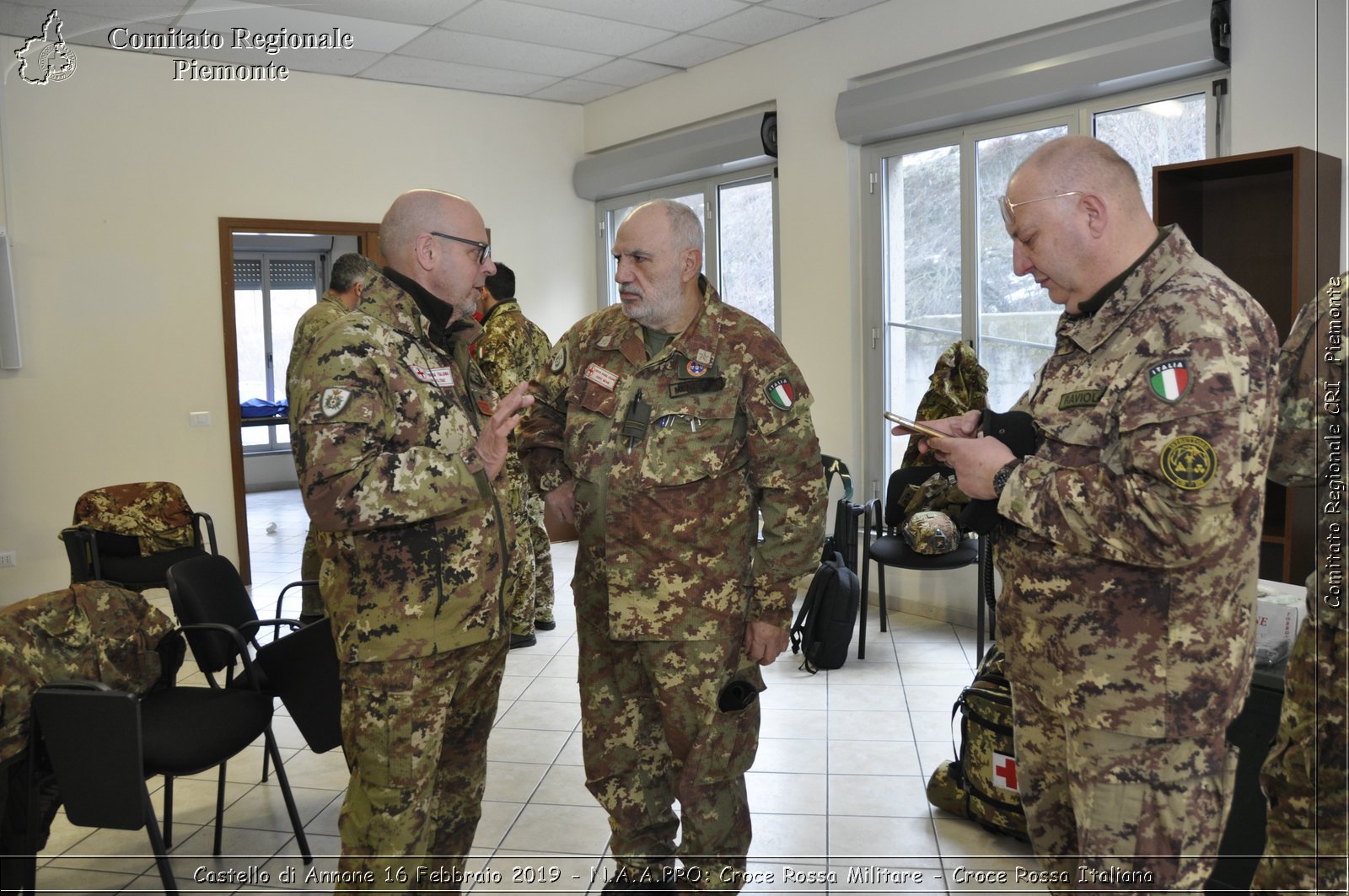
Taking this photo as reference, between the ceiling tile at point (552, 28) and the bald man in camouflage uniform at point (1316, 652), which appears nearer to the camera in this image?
the bald man in camouflage uniform at point (1316, 652)

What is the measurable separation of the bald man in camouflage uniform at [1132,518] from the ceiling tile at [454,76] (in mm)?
5654

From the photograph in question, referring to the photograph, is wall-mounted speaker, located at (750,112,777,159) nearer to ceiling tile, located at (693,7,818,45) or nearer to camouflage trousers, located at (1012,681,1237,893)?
ceiling tile, located at (693,7,818,45)

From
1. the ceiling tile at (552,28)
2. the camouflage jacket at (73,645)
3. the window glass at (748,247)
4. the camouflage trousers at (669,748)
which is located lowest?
the camouflage trousers at (669,748)

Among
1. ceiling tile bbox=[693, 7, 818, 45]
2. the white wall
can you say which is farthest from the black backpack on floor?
the white wall

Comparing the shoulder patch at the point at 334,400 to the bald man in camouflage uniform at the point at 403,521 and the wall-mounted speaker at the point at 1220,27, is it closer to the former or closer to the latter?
the bald man in camouflage uniform at the point at 403,521

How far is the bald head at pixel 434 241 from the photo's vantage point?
220 centimetres

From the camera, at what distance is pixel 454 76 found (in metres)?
6.91

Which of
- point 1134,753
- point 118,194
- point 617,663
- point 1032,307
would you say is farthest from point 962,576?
point 118,194

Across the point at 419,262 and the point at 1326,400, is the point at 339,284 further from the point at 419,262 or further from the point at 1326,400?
the point at 1326,400

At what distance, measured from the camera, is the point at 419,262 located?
220 cm

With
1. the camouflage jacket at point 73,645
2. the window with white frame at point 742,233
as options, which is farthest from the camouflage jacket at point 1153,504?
the window with white frame at point 742,233

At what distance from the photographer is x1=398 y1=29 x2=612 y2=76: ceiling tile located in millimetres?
6055

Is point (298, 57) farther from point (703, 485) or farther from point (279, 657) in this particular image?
Result: point (703, 485)
